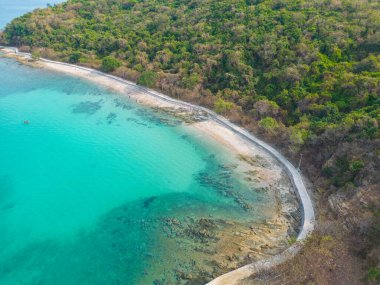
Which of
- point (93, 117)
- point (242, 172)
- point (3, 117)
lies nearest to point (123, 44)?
point (93, 117)

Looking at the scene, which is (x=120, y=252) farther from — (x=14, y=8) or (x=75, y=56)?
(x=14, y=8)

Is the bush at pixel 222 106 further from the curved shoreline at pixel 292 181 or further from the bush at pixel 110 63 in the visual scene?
the bush at pixel 110 63

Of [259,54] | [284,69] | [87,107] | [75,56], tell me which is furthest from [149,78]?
[284,69]

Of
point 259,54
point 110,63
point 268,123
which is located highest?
point 259,54

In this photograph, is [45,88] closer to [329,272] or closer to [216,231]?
[216,231]

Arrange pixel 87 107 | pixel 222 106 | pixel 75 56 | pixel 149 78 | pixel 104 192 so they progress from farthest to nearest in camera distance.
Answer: pixel 75 56 → pixel 149 78 → pixel 87 107 → pixel 222 106 → pixel 104 192

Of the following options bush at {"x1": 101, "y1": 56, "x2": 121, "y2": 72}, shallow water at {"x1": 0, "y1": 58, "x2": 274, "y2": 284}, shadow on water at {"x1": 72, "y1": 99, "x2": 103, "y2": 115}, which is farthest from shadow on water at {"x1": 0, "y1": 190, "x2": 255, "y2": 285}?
bush at {"x1": 101, "y1": 56, "x2": 121, "y2": 72}
